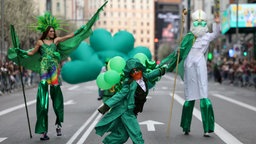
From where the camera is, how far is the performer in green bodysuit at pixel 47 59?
10953 mm

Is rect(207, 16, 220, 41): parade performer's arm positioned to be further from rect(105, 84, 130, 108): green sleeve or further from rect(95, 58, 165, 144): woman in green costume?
rect(105, 84, 130, 108): green sleeve

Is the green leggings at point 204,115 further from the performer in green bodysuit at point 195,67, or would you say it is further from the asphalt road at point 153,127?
the asphalt road at point 153,127

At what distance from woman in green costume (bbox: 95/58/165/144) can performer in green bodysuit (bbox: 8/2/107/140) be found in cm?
250

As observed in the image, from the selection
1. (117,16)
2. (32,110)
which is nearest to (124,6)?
(117,16)

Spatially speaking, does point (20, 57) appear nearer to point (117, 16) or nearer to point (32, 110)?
point (32, 110)

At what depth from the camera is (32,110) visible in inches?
727

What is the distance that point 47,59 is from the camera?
11195 millimetres

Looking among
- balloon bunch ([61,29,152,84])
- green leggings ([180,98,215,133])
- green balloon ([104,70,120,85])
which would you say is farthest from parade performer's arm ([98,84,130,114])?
balloon bunch ([61,29,152,84])

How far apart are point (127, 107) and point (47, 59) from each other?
119 inches

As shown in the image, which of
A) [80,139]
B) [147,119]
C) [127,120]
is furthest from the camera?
[147,119]

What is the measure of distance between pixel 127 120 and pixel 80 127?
15.1ft

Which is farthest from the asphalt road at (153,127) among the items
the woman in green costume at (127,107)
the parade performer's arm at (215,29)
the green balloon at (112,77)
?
the woman in green costume at (127,107)

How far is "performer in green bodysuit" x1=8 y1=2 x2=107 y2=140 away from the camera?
11.0 meters

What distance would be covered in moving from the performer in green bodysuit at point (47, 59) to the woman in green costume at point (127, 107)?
98.4 inches
